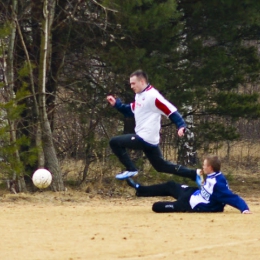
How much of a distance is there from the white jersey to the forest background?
434 cm

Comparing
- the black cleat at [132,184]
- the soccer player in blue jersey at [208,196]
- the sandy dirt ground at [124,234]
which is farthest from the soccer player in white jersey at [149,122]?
the sandy dirt ground at [124,234]

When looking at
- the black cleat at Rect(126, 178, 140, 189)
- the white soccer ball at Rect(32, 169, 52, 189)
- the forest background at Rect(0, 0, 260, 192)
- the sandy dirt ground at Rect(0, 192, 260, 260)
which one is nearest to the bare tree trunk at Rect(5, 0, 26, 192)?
the forest background at Rect(0, 0, 260, 192)

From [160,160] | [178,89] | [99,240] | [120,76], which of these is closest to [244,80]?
[178,89]

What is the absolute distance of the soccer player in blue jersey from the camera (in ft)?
37.9

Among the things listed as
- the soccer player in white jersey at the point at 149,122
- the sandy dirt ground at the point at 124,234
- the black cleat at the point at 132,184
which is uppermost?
the soccer player in white jersey at the point at 149,122

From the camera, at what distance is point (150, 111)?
12.3m

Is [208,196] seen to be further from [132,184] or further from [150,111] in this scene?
[150,111]

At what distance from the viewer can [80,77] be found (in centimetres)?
1888

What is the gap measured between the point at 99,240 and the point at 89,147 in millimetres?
9816

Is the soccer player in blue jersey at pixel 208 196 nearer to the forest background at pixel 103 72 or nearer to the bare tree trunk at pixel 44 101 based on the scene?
the forest background at pixel 103 72

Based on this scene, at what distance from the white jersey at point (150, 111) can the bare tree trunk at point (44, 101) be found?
5252mm

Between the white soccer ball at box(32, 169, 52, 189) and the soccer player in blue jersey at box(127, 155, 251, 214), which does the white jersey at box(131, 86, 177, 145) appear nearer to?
the soccer player in blue jersey at box(127, 155, 251, 214)

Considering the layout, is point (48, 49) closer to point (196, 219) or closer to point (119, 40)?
point (119, 40)

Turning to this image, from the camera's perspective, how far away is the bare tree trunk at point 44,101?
17.1 metres
